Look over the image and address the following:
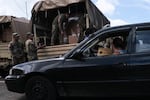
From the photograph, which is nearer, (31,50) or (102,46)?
(102,46)

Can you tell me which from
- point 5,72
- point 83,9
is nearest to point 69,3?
point 83,9

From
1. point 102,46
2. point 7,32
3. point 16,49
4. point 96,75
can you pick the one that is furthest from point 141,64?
point 7,32

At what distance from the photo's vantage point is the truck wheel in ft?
26.0

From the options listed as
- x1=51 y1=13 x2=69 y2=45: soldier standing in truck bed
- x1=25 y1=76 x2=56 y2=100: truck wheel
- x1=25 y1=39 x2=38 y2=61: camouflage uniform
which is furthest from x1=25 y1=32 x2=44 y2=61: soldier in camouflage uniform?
x1=25 y1=76 x2=56 y2=100: truck wheel

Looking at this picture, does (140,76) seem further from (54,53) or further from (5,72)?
(5,72)

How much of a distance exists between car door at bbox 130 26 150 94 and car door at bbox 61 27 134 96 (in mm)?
133

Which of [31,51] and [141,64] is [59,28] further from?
[141,64]

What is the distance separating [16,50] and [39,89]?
195 inches

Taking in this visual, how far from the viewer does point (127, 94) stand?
7340 mm

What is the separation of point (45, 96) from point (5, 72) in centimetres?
666

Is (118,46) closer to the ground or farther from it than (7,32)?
closer to the ground

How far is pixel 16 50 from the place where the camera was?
1284 cm

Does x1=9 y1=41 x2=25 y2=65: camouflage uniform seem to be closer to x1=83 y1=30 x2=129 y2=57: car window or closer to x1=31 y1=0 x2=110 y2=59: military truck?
x1=31 y1=0 x2=110 y2=59: military truck

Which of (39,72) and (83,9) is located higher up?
(83,9)
